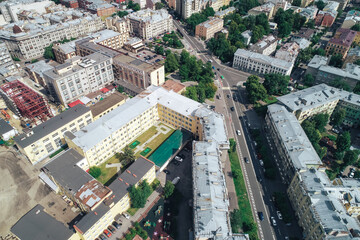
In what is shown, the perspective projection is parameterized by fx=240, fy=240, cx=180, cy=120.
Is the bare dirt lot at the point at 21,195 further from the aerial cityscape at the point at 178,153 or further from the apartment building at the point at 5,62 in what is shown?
the apartment building at the point at 5,62

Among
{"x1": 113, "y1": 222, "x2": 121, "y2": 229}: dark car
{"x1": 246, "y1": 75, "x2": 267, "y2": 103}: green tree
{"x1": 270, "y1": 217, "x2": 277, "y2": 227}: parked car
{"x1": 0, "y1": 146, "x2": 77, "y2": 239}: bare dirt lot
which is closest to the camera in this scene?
{"x1": 113, "y1": 222, "x2": 121, "y2": 229}: dark car

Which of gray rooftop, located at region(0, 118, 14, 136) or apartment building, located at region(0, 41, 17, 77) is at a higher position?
apartment building, located at region(0, 41, 17, 77)

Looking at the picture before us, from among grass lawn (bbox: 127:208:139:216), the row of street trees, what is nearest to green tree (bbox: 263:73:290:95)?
the row of street trees

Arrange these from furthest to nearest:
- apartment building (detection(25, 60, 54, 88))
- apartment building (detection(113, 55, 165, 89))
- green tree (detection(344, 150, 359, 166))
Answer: apartment building (detection(25, 60, 54, 88)) → apartment building (detection(113, 55, 165, 89)) → green tree (detection(344, 150, 359, 166))

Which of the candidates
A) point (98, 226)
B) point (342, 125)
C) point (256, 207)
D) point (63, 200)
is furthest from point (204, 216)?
point (342, 125)

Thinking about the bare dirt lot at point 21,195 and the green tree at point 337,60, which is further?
the green tree at point 337,60

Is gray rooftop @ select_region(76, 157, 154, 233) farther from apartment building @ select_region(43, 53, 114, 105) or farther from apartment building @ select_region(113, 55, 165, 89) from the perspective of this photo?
apartment building @ select_region(43, 53, 114, 105)

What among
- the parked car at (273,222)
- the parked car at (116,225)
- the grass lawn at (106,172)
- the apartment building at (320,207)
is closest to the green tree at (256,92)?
the apartment building at (320,207)
